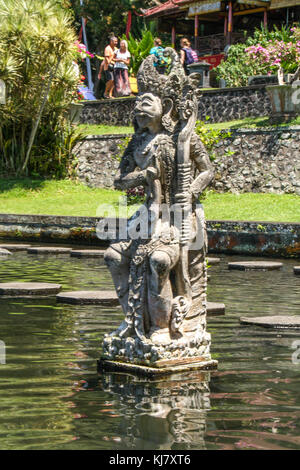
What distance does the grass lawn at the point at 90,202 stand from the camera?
1653 centimetres

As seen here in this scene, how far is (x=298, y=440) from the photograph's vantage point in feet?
14.2

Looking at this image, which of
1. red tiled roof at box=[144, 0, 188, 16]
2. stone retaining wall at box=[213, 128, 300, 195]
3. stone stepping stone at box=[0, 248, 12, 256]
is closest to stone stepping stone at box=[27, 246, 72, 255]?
stone stepping stone at box=[0, 248, 12, 256]

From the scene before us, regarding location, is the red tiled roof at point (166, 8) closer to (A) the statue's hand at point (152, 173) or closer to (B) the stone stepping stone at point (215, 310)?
(B) the stone stepping stone at point (215, 310)

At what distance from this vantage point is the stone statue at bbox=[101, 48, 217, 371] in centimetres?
582

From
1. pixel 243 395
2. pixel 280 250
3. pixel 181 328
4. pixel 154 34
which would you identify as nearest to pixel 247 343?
pixel 181 328

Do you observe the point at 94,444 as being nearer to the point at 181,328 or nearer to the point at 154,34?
the point at 181,328

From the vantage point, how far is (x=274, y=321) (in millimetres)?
7730

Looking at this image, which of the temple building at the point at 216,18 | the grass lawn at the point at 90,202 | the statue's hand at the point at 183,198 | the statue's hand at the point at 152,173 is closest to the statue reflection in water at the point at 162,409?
the statue's hand at the point at 183,198

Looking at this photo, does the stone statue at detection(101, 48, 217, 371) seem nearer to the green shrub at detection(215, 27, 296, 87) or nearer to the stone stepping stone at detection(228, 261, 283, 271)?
the stone stepping stone at detection(228, 261, 283, 271)

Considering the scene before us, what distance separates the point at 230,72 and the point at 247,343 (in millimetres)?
20309

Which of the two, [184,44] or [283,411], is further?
[184,44]

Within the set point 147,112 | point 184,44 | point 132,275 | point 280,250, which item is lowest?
point 280,250

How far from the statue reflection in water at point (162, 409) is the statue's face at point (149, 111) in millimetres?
1788

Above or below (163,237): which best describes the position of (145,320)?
below
